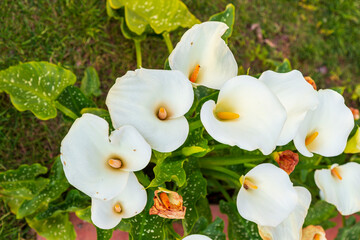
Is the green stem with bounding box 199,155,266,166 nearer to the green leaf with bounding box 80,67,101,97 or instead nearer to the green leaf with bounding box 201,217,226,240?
the green leaf with bounding box 201,217,226,240

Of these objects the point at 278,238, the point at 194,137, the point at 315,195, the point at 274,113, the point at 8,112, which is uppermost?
the point at 274,113

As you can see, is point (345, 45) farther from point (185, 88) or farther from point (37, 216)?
point (37, 216)

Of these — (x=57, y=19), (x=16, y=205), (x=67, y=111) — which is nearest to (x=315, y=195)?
(x=67, y=111)

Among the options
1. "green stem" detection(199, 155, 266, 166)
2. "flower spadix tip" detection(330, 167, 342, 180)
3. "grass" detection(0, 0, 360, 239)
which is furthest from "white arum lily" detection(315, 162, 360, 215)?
"grass" detection(0, 0, 360, 239)

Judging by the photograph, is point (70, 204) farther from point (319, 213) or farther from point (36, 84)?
point (319, 213)

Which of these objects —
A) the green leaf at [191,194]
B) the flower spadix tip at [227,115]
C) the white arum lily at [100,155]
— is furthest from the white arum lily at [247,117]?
the green leaf at [191,194]

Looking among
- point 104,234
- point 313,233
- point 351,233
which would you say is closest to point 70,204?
point 104,234

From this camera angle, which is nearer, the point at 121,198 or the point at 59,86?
the point at 121,198
